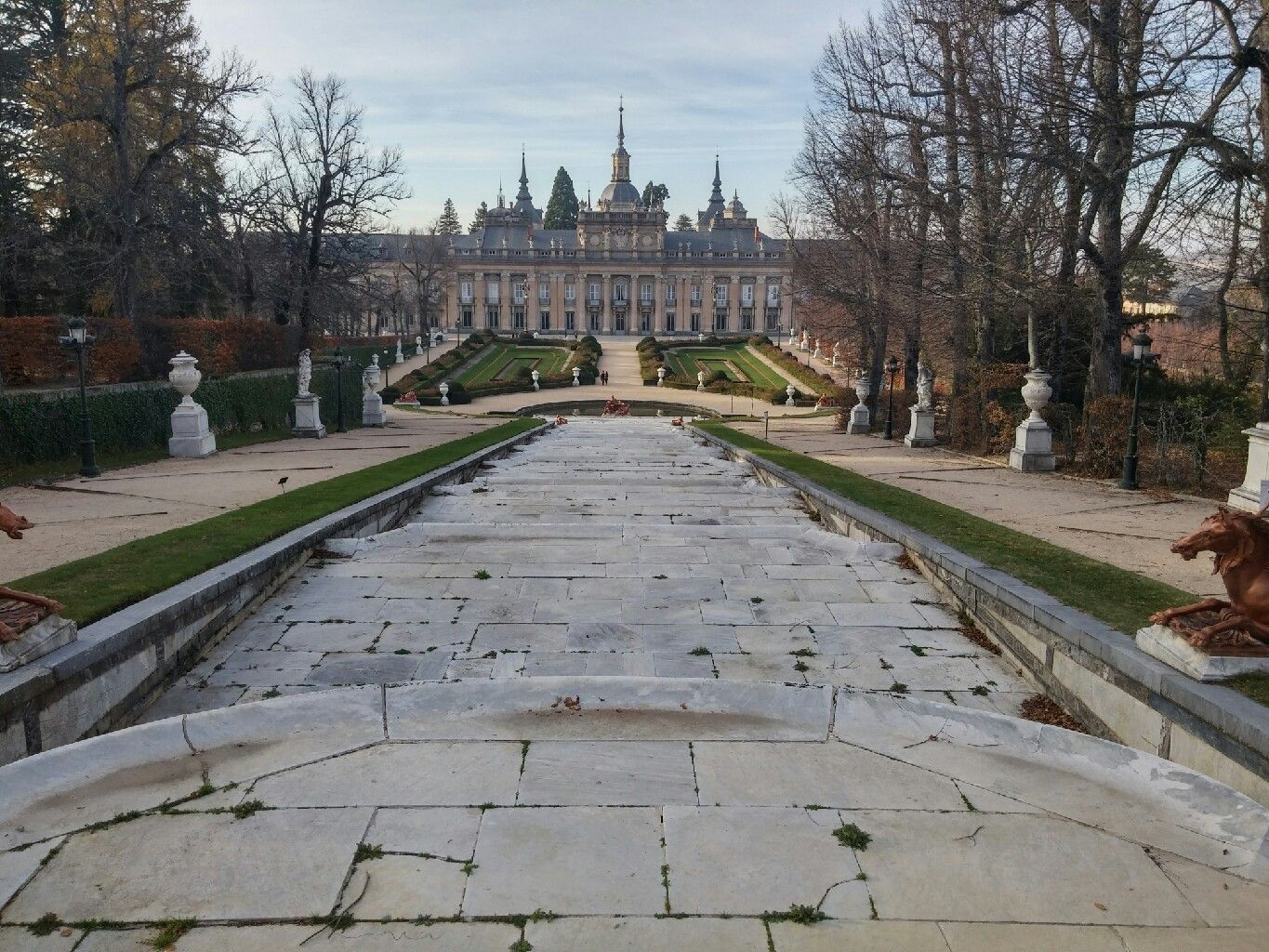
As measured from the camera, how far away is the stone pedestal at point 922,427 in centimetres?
2148

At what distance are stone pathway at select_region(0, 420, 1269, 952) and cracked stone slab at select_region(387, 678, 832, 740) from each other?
0.8 inches

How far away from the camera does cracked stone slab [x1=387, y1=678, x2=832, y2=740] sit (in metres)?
4.68

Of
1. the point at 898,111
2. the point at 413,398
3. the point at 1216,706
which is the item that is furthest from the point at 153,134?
the point at 1216,706

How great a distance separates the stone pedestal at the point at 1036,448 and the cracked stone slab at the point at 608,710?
41.6 ft

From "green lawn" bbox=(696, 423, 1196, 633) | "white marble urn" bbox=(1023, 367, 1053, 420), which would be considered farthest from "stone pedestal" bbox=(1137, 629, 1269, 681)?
"white marble urn" bbox=(1023, 367, 1053, 420)

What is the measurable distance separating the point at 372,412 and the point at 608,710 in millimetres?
24387

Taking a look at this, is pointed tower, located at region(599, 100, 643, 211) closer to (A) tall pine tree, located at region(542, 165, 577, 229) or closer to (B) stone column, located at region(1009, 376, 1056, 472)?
(A) tall pine tree, located at region(542, 165, 577, 229)

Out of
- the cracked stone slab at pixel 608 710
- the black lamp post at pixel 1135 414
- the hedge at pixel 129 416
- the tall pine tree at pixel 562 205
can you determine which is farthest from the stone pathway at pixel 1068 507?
the tall pine tree at pixel 562 205

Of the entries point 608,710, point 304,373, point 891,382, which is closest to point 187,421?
point 304,373

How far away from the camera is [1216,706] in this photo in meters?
4.29

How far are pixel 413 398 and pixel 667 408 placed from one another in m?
12.3

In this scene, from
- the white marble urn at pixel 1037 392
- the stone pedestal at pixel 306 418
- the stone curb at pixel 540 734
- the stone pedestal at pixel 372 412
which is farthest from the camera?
the stone pedestal at pixel 372 412

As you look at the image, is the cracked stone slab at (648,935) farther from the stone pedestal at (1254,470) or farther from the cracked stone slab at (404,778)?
the stone pedestal at (1254,470)

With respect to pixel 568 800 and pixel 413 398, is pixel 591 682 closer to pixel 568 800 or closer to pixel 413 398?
pixel 568 800
